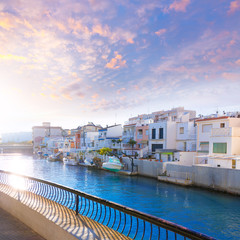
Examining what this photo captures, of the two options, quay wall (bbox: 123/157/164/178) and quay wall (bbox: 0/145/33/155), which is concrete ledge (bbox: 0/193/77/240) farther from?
quay wall (bbox: 0/145/33/155)

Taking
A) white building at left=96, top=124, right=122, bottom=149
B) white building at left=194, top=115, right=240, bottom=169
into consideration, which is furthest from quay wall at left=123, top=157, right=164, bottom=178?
white building at left=96, top=124, right=122, bottom=149

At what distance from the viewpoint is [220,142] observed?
30594 mm

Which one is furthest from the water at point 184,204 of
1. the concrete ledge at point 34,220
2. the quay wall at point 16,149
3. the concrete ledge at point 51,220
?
the quay wall at point 16,149

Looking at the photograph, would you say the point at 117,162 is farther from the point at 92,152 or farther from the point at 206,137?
the point at 92,152

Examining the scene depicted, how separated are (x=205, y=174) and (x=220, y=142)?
20.3ft

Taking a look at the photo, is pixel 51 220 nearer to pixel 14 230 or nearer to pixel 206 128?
pixel 14 230

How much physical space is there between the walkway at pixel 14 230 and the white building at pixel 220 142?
25.1m

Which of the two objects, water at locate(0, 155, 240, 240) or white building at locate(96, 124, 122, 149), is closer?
water at locate(0, 155, 240, 240)

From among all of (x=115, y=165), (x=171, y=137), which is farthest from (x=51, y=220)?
(x=171, y=137)

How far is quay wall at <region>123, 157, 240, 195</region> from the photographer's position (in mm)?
23609

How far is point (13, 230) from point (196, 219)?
14.7 m

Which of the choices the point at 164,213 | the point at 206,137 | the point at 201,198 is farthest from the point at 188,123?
the point at 164,213

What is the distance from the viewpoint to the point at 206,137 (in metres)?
36.1

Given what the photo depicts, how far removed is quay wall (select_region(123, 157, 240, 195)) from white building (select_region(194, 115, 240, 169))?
7.13 feet
